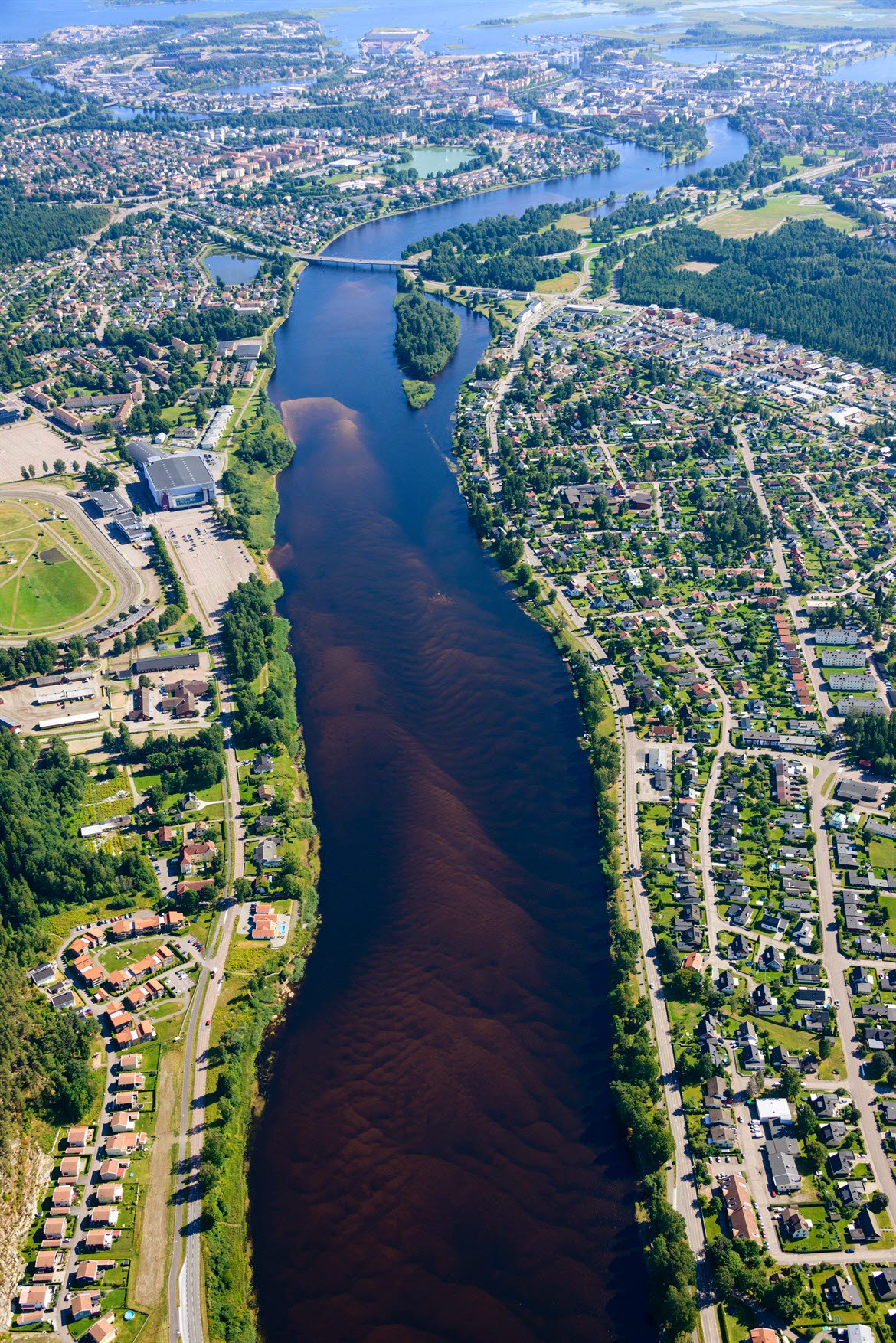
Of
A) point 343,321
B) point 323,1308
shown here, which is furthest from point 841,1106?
point 343,321

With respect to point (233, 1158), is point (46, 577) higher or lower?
higher

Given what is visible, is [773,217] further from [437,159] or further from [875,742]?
[875,742]

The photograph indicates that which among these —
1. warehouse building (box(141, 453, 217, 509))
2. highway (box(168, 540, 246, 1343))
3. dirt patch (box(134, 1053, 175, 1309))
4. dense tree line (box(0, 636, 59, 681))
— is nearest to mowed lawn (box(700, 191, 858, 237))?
warehouse building (box(141, 453, 217, 509))

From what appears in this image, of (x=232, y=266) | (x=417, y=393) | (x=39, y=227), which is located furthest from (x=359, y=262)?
(x=417, y=393)

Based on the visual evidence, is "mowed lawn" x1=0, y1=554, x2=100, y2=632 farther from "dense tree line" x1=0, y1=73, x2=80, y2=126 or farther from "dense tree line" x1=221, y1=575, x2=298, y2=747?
"dense tree line" x1=0, y1=73, x2=80, y2=126

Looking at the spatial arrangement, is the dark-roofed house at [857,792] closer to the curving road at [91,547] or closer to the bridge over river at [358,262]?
the curving road at [91,547]

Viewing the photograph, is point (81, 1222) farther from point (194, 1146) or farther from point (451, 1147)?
point (451, 1147)
